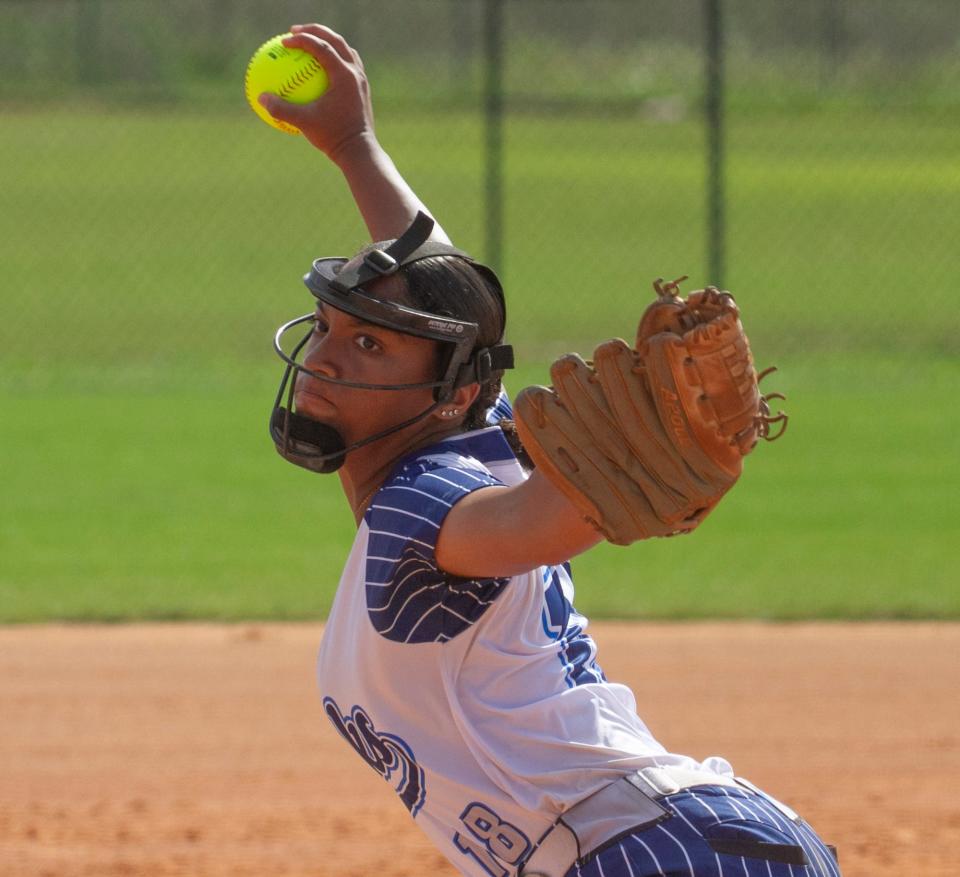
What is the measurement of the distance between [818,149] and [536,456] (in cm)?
2319

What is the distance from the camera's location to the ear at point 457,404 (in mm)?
2414

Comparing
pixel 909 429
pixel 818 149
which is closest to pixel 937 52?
pixel 818 149

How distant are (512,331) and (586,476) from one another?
38.3ft

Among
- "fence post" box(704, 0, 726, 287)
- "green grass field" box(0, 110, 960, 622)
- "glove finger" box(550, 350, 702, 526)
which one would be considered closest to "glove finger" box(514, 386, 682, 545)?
"glove finger" box(550, 350, 702, 526)

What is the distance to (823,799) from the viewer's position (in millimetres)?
4727

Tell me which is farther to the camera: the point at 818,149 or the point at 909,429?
the point at 818,149

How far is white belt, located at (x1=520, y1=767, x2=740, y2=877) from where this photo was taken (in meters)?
2.24

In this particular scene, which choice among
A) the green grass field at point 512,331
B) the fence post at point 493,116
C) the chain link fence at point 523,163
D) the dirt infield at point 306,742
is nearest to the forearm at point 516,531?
the dirt infield at point 306,742

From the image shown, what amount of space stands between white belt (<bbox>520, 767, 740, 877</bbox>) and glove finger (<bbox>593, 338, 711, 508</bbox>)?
511 mm

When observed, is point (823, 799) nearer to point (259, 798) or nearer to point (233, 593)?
point (259, 798)

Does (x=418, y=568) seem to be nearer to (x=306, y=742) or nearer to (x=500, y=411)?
(x=500, y=411)

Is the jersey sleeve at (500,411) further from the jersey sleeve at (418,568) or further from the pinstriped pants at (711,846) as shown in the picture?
the pinstriped pants at (711,846)

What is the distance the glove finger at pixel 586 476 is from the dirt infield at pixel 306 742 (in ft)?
8.07

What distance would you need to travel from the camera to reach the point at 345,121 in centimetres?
325
